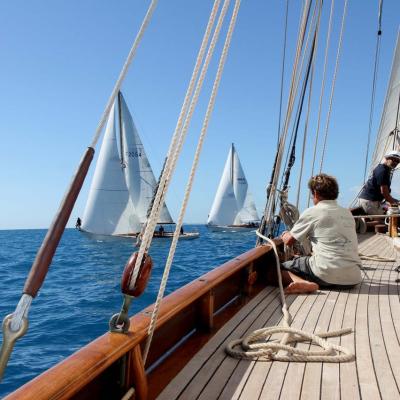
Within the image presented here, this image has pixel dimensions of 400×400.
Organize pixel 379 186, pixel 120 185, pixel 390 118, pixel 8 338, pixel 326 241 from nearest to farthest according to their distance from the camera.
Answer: pixel 8 338 < pixel 326 241 < pixel 379 186 < pixel 390 118 < pixel 120 185

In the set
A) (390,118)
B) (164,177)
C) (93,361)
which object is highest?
(390,118)

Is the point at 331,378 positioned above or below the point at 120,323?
below

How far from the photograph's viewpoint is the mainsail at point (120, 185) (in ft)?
96.8

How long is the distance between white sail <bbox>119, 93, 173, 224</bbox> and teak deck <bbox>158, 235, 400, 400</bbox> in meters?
27.3

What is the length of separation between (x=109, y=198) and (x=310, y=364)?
29.0 m

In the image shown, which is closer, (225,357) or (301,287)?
(225,357)

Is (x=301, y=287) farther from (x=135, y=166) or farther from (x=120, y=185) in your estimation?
(x=135, y=166)

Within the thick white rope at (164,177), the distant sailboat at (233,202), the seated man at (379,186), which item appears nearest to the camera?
the thick white rope at (164,177)

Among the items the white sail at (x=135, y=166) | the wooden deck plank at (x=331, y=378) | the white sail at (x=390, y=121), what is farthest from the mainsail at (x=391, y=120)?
the white sail at (x=135, y=166)

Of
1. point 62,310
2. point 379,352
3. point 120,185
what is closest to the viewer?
point 379,352

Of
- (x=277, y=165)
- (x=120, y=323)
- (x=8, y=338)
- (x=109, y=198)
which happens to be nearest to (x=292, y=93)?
(x=277, y=165)

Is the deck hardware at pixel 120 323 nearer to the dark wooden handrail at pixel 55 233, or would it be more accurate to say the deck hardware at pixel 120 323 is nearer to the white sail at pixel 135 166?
the dark wooden handrail at pixel 55 233

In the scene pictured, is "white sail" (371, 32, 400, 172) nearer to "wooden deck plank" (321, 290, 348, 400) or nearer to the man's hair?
the man's hair

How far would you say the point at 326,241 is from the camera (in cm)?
316
